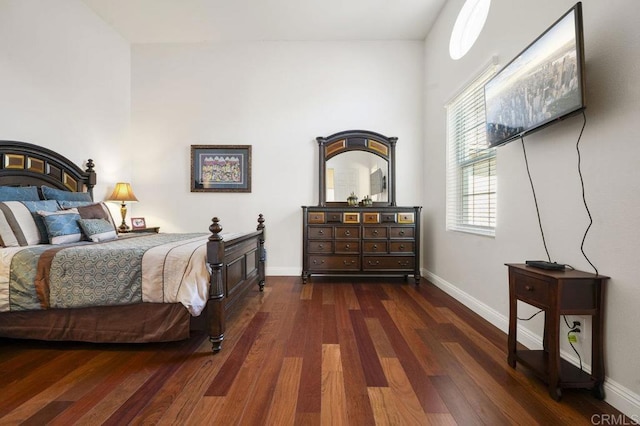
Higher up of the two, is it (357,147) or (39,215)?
(357,147)

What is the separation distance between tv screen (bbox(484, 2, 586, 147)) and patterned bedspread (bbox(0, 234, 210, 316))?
2269 mm

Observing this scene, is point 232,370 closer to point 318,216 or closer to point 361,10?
point 318,216

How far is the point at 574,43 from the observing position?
4.80ft

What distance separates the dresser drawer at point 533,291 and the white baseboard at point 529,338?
17.4 inches

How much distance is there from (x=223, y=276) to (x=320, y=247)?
1829 millimetres

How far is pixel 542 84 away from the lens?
66.0 inches

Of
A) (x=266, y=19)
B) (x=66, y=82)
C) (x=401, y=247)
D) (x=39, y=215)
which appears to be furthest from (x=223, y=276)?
(x=266, y=19)

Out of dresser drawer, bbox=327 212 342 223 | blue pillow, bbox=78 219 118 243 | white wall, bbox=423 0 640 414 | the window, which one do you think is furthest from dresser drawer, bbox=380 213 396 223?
blue pillow, bbox=78 219 118 243

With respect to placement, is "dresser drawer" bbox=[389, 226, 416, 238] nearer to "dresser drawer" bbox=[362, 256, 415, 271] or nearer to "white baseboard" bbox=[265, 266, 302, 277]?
"dresser drawer" bbox=[362, 256, 415, 271]

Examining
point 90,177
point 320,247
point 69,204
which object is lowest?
point 320,247

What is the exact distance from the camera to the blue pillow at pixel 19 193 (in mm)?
2467

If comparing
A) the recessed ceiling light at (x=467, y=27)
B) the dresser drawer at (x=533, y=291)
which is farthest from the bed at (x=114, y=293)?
the recessed ceiling light at (x=467, y=27)

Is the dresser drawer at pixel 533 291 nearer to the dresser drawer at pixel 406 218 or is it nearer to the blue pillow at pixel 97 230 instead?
the dresser drawer at pixel 406 218

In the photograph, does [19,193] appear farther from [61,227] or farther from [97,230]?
[97,230]
